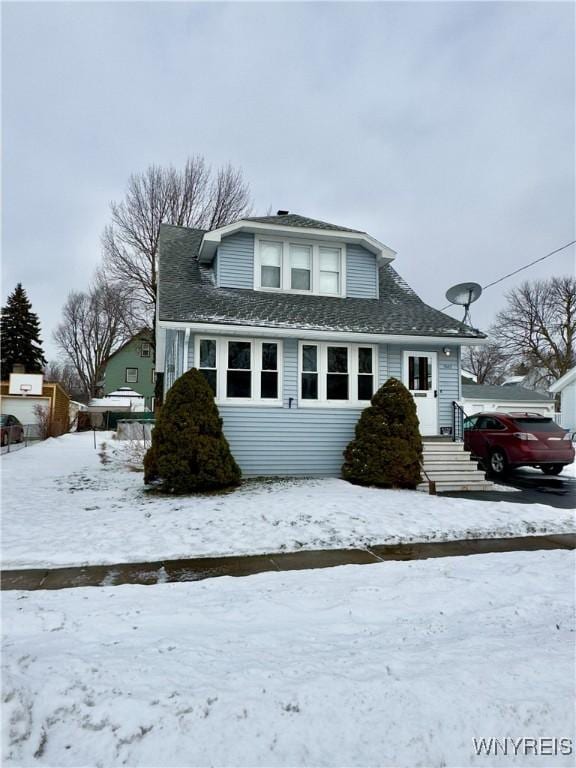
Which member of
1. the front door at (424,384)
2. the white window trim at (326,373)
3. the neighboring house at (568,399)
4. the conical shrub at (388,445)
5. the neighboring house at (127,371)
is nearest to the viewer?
the conical shrub at (388,445)

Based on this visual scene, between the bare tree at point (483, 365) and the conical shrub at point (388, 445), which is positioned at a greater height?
the bare tree at point (483, 365)

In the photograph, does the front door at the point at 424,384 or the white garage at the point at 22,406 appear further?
the white garage at the point at 22,406

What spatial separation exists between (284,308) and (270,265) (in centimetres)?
167

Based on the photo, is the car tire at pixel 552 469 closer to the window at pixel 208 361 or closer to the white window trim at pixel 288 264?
the white window trim at pixel 288 264

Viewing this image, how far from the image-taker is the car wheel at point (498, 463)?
37.8ft

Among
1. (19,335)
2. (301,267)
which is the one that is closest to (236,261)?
(301,267)

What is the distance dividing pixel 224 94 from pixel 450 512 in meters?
12.2

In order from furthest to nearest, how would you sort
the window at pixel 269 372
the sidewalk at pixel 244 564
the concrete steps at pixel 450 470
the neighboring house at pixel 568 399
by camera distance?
the neighboring house at pixel 568 399 < the window at pixel 269 372 < the concrete steps at pixel 450 470 < the sidewalk at pixel 244 564

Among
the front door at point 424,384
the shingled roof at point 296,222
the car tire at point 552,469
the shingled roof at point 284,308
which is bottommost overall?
the car tire at point 552,469

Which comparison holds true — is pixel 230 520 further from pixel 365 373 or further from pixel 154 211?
pixel 154 211

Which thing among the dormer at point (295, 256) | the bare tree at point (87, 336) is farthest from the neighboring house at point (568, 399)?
the bare tree at point (87, 336)

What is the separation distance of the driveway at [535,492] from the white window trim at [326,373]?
309 centimetres

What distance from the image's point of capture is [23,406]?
24.9 m

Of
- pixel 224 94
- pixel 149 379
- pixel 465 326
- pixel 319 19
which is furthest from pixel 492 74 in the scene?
pixel 149 379
